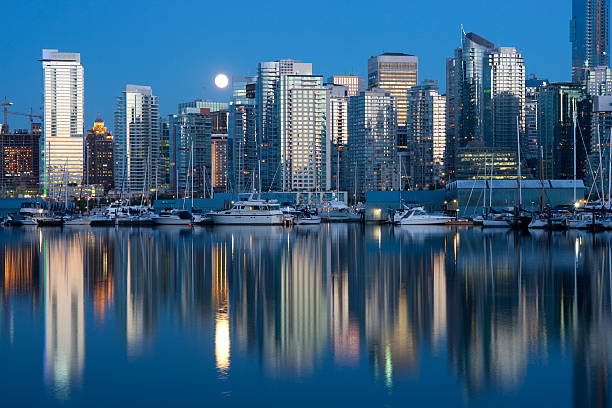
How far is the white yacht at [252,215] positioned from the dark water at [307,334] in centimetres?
5380

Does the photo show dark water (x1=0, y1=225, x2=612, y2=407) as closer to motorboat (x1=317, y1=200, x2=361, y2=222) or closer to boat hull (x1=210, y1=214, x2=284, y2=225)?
boat hull (x1=210, y1=214, x2=284, y2=225)

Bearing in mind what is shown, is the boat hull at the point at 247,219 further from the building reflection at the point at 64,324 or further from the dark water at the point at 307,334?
the dark water at the point at 307,334

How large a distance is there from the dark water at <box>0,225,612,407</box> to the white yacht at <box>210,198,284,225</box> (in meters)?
53.8

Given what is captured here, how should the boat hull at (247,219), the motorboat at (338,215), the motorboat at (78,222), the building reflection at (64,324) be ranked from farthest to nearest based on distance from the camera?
1. the motorboat at (338,215)
2. the motorboat at (78,222)
3. the boat hull at (247,219)
4. the building reflection at (64,324)

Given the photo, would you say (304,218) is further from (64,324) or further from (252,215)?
(64,324)

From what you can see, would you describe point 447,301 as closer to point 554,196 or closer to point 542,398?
point 542,398

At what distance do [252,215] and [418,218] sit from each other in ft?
63.0

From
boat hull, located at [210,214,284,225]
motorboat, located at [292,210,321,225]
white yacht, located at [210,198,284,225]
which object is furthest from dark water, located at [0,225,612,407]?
motorboat, located at [292,210,321,225]

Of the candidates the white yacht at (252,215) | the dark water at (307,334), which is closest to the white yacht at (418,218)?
the white yacht at (252,215)

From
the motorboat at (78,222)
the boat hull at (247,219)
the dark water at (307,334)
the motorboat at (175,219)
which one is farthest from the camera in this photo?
the motorboat at (78,222)

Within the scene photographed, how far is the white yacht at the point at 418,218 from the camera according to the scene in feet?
300

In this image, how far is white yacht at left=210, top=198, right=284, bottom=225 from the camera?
92.4 meters

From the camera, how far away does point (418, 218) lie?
92625 millimetres

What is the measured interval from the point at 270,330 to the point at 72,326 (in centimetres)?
553
